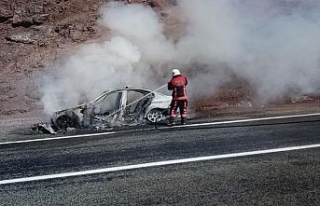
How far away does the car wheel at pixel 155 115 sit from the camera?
42.7ft

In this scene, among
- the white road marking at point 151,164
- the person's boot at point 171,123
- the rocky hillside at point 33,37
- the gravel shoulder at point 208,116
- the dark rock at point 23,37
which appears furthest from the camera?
the dark rock at point 23,37

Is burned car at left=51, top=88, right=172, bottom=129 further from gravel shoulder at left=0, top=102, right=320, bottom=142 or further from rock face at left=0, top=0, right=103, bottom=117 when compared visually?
rock face at left=0, top=0, right=103, bottom=117

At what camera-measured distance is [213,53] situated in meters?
18.1

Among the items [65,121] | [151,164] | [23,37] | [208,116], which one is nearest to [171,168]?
[151,164]

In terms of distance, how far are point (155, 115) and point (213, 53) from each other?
5.87 metres

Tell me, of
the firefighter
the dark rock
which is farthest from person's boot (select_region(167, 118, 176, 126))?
the dark rock

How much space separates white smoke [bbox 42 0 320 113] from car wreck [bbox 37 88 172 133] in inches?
85.9

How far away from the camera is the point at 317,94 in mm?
16625

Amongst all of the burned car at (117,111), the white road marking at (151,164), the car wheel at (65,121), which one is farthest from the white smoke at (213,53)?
the white road marking at (151,164)

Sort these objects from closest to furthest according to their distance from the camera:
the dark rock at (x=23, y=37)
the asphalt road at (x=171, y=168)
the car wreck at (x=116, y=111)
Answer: the asphalt road at (x=171, y=168), the car wreck at (x=116, y=111), the dark rock at (x=23, y=37)

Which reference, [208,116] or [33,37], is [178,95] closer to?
[208,116]

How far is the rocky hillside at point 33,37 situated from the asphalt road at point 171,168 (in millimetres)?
7519

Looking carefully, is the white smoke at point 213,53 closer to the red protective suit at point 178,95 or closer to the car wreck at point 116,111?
the car wreck at point 116,111

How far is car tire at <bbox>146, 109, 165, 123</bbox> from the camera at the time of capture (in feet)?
42.7
